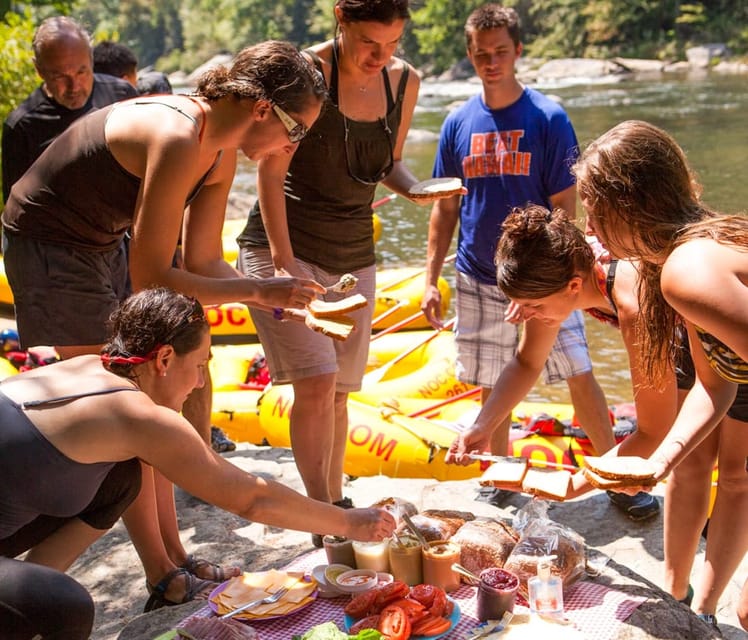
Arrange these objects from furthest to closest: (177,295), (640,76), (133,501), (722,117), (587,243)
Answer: (640,76)
(722,117)
(587,243)
(133,501)
(177,295)

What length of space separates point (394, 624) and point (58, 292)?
4.95 ft

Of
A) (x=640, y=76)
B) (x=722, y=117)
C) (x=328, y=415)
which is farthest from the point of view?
(x=640, y=76)

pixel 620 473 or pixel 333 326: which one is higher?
pixel 333 326

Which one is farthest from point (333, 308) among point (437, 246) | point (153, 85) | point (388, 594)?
point (153, 85)

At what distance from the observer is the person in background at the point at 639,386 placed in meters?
2.79

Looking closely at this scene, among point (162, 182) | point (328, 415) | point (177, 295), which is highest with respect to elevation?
Result: point (162, 182)

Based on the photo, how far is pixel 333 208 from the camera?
3.57 metres

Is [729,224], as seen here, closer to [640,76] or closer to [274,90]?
[274,90]

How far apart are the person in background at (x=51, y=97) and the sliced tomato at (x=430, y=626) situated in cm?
311

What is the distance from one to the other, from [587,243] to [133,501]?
5.24ft

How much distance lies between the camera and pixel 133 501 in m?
2.74

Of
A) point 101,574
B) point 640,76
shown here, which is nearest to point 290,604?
point 101,574

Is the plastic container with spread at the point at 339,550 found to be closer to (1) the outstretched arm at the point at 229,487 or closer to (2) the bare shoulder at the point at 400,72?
(1) the outstretched arm at the point at 229,487

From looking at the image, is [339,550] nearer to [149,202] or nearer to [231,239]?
[149,202]
